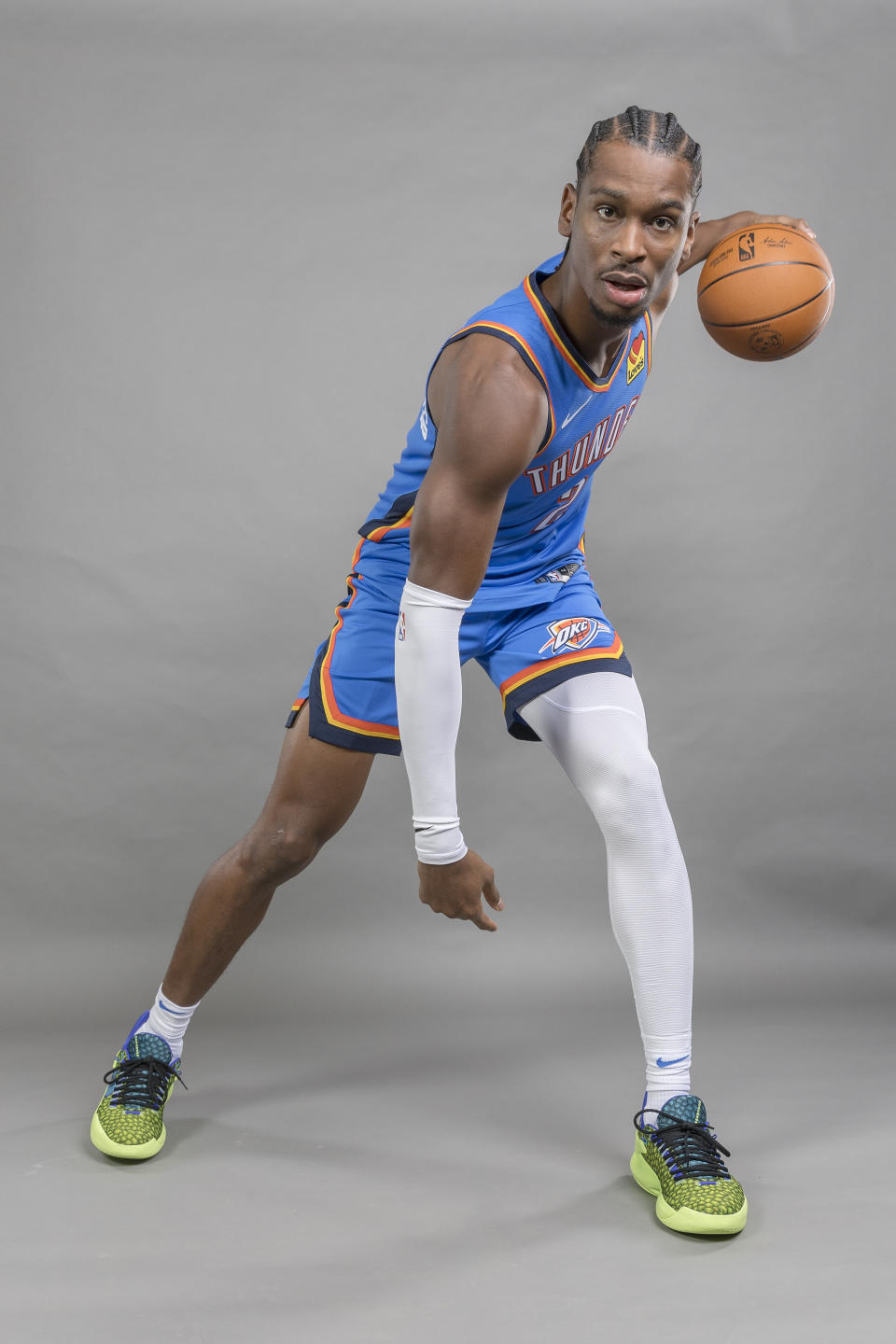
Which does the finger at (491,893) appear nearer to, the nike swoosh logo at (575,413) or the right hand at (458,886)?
the right hand at (458,886)

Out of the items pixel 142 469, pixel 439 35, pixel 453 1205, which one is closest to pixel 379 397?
pixel 142 469

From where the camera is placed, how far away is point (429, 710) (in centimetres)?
295

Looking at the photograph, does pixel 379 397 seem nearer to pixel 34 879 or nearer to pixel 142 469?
pixel 142 469

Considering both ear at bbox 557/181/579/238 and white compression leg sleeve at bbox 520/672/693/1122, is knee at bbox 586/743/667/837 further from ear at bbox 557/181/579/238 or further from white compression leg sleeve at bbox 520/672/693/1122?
ear at bbox 557/181/579/238

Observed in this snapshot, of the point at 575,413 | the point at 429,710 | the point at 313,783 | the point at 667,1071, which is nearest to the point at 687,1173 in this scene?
the point at 667,1071

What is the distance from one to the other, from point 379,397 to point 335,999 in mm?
1969

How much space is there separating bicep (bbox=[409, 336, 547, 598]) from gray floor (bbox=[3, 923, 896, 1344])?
4.45 ft

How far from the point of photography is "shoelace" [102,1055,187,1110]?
3.55 m

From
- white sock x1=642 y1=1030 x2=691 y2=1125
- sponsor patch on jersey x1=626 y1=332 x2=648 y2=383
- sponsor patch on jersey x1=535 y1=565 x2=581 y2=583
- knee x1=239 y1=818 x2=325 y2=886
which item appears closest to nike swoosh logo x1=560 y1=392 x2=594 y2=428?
sponsor patch on jersey x1=626 y1=332 x2=648 y2=383

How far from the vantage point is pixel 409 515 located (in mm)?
3486

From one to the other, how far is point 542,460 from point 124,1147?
1873mm

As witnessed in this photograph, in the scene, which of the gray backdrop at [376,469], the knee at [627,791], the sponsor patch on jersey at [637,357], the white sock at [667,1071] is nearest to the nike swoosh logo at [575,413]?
the sponsor patch on jersey at [637,357]

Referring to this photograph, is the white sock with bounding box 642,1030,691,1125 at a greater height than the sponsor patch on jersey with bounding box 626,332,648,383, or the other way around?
the sponsor patch on jersey with bounding box 626,332,648,383

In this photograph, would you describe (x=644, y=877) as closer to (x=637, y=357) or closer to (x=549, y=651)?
(x=549, y=651)
